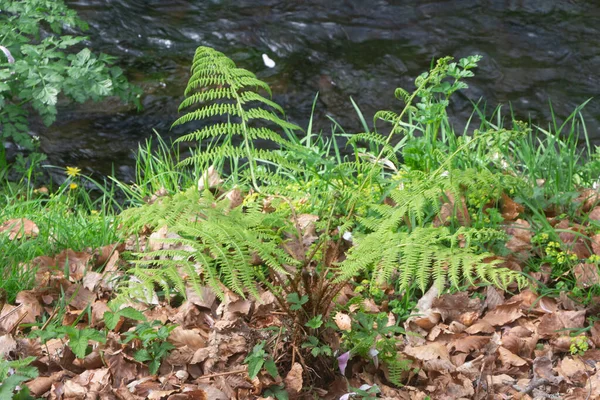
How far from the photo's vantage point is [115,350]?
261cm

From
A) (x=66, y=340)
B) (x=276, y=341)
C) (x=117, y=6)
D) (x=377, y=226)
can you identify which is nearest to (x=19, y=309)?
(x=66, y=340)

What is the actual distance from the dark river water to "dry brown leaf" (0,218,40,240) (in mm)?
2403

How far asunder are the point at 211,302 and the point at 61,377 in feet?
2.17

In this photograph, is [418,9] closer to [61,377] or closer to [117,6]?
[117,6]

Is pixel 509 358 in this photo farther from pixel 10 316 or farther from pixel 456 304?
pixel 10 316

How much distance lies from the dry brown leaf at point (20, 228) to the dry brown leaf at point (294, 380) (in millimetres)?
1607

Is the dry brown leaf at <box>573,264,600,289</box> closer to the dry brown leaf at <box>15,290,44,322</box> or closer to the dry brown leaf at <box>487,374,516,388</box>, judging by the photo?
the dry brown leaf at <box>487,374,516,388</box>

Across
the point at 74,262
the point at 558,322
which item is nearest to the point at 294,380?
the point at 558,322

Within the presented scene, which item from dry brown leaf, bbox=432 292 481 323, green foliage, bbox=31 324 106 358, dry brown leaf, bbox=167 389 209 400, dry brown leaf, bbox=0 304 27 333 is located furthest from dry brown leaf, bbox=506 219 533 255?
dry brown leaf, bbox=0 304 27 333

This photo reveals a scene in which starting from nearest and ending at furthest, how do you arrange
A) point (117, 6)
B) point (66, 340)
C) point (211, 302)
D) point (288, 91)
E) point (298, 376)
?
point (298, 376), point (66, 340), point (211, 302), point (288, 91), point (117, 6)

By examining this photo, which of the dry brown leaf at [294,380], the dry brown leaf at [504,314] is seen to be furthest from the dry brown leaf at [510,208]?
the dry brown leaf at [294,380]

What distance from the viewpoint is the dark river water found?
21.8 feet

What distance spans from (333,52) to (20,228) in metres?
4.79

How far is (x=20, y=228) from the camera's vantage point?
3.44 m
